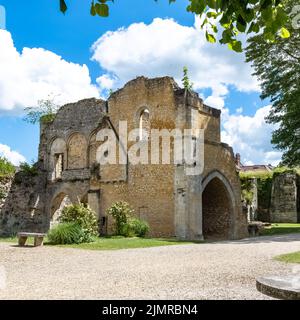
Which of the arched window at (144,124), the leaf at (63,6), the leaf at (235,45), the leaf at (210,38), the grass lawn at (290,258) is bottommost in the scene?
the grass lawn at (290,258)

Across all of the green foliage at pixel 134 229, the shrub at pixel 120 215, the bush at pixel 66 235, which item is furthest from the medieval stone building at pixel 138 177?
the bush at pixel 66 235

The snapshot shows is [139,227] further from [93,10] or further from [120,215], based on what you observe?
[93,10]

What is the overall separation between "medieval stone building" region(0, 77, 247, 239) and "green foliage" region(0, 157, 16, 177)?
766 millimetres

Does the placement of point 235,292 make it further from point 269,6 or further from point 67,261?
point 67,261

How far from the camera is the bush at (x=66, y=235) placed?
15.5 m

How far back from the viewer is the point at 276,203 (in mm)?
34000

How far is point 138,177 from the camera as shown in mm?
20594

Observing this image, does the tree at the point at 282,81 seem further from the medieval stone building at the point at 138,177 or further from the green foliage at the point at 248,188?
the green foliage at the point at 248,188

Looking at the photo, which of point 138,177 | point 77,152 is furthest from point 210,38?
point 77,152

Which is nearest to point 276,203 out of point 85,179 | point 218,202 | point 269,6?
point 218,202

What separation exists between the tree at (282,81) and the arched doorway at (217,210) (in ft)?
10.7

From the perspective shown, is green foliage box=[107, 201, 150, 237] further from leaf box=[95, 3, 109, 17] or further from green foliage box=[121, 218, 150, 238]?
leaf box=[95, 3, 109, 17]

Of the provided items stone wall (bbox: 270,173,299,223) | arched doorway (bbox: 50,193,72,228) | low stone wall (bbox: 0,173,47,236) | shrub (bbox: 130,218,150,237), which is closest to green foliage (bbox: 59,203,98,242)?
shrub (bbox: 130,218,150,237)

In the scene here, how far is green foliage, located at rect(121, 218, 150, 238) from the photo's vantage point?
18391 mm
